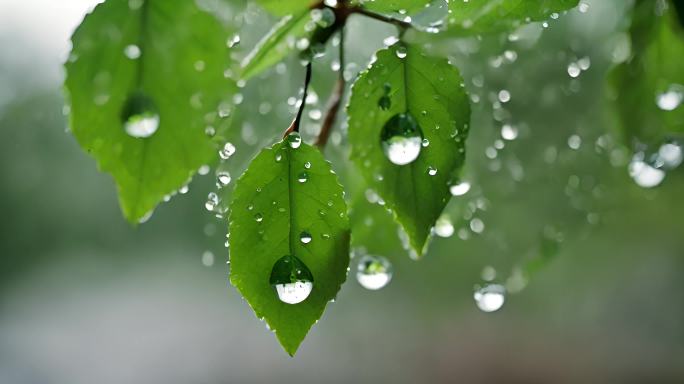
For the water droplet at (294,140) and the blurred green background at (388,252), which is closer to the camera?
the water droplet at (294,140)

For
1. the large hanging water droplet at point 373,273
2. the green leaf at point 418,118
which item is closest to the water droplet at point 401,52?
the green leaf at point 418,118

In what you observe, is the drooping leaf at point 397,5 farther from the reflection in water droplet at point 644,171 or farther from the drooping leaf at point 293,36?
the reflection in water droplet at point 644,171

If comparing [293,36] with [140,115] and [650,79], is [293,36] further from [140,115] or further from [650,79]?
[650,79]

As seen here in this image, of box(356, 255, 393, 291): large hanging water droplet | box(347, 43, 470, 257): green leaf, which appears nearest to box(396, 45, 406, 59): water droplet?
box(347, 43, 470, 257): green leaf

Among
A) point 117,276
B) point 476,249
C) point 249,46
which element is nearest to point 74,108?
point 249,46

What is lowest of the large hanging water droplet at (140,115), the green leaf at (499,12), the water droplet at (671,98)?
the large hanging water droplet at (140,115)

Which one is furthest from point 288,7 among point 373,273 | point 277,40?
point 373,273
